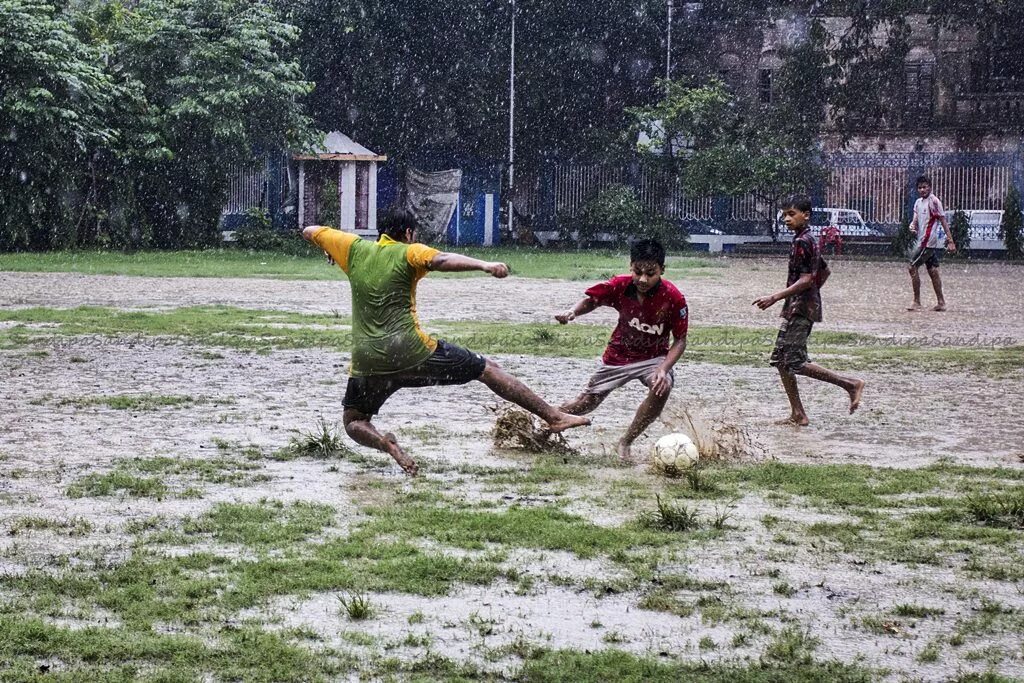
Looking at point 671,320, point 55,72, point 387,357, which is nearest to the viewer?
point 387,357

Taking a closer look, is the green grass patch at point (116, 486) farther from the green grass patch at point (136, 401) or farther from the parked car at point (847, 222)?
the parked car at point (847, 222)

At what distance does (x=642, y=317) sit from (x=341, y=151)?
109 ft

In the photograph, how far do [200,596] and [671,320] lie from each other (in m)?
3.83

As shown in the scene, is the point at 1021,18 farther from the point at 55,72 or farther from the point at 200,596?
the point at 200,596

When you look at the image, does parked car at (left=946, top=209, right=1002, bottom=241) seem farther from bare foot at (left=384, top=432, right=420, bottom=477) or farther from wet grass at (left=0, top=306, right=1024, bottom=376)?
bare foot at (left=384, top=432, right=420, bottom=477)

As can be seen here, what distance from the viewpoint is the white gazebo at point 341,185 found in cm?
3944

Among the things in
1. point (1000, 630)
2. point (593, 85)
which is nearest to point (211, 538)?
point (1000, 630)

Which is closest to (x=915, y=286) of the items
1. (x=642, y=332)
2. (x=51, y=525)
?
(x=642, y=332)

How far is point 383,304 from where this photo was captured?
7391 mm

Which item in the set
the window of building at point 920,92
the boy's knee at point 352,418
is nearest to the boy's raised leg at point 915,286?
the boy's knee at point 352,418

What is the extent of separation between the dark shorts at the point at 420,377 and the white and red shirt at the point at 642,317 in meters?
0.92

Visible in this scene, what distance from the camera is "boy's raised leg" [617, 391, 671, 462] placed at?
311 inches

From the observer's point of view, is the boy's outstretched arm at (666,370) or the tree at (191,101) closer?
the boy's outstretched arm at (666,370)

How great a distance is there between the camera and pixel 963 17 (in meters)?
42.1
